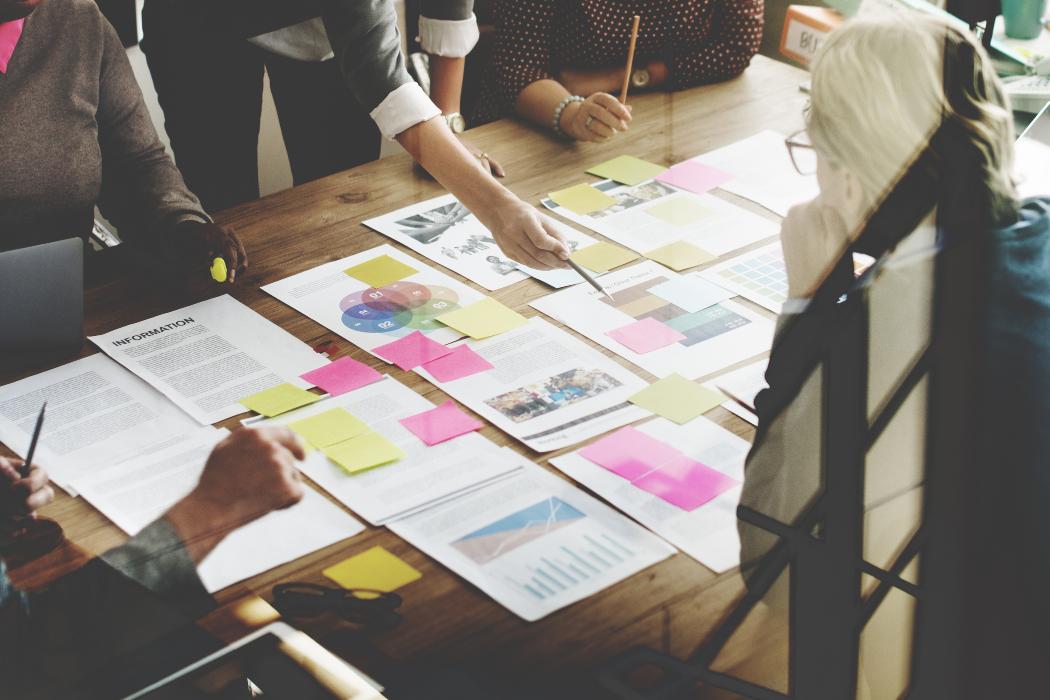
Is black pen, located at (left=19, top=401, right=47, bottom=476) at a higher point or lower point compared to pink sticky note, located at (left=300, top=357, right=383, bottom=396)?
higher

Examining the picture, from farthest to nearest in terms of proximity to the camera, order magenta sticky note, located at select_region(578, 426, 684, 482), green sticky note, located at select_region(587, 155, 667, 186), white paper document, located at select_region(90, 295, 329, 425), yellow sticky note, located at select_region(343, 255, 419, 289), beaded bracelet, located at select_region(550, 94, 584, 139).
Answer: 1. beaded bracelet, located at select_region(550, 94, 584, 139)
2. green sticky note, located at select_region(587, 155, 667, 186)
3. yellow sticky note, located at select_region(343, 255, 419, 289)
4. white paper document, located at select_region(90, 295, 329, 425)
5. magenta sticky note, located at select_region(578, 426, 684, 482)

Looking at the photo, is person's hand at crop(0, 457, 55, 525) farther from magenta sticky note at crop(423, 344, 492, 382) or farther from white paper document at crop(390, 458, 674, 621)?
magenta sticky note at crop(423, 344, 492, 382)

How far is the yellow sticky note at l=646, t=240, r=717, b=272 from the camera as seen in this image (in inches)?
54.4

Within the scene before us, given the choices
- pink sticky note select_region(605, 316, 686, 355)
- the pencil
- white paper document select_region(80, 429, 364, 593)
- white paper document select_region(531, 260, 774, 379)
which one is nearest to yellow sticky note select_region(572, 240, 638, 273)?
white paper document select_region(531, 260, 774, 379)

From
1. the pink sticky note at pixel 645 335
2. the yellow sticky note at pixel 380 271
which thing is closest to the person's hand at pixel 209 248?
the yellow sticky note at pixel 380 271

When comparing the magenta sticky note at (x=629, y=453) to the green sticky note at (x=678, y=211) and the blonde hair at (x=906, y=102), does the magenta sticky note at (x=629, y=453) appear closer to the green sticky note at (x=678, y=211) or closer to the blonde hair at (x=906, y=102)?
the blonde hair at (x=906, y=102)

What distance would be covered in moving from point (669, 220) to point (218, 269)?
1.94ft

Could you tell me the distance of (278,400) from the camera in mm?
1112

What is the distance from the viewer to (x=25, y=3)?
1349mm

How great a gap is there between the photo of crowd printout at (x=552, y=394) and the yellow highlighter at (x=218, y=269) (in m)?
0.43

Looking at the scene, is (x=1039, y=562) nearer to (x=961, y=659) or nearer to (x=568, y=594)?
(x=961, y=659)

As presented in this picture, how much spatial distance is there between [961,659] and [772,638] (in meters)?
0.18

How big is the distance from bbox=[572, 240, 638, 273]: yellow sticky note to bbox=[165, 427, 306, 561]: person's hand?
537mm

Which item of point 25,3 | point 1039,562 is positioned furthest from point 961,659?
point 25,3
